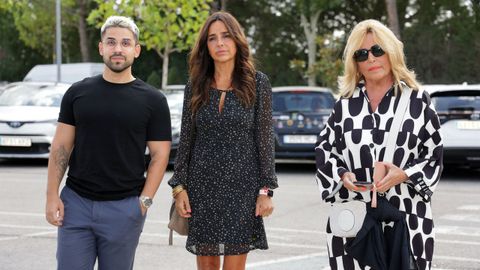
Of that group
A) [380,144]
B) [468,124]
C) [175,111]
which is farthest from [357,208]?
[175,111]

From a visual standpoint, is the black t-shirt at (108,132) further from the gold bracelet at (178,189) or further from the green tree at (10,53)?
the green tree at (10,53)

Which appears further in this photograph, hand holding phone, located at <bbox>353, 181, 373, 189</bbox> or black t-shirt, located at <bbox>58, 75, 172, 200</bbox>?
black t-shirt, located at <bbox>58, 75, 172, 200</bbox>

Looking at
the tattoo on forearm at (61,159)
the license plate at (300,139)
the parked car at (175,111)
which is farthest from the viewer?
the parked car at (175,111)

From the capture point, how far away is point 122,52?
12.9 feet

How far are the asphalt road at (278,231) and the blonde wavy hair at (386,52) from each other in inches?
116

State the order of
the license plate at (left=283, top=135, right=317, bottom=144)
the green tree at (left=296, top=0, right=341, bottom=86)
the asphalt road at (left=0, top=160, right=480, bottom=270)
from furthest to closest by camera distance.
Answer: the green tree at (left=296, top=0, right=341, bottom=86)
the license plate at (left=283, top=135, right=317, bottom=144)
the asphalt road at (left=0, top=160, right=480, bottom=270)

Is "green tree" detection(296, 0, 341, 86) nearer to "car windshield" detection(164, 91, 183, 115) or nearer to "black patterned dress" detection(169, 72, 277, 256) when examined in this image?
"car windshield" detection(164, 91, 183, 115)

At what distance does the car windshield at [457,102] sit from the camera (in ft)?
40.9

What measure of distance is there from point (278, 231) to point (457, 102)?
17.4ft

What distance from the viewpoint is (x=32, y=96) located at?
16.0 meters

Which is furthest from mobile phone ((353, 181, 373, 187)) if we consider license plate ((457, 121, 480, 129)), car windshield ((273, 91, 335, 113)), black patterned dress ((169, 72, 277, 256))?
car windshield ((273, 91, 335, 113))

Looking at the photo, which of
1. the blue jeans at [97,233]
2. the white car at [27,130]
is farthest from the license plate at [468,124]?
the blue jeans at [97,233]

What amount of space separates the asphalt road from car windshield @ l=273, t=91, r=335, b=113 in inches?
68.1

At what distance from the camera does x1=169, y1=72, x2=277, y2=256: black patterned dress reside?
4.05 m
